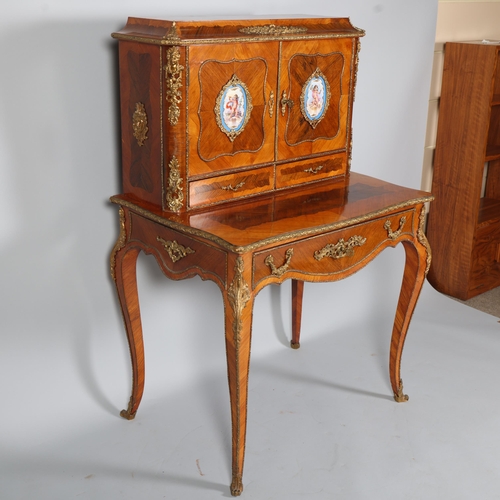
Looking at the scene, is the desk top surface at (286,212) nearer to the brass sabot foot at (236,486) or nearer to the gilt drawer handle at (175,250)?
the gilt drawer handle at (175,250)

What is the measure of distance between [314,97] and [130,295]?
3.35 ft

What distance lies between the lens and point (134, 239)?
2.45 meters

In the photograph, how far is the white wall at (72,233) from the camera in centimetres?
227

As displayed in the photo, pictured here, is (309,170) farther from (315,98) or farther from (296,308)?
(296,308)

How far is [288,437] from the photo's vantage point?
105 inches

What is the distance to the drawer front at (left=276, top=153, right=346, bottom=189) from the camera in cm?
252

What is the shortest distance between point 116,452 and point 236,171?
1.14m

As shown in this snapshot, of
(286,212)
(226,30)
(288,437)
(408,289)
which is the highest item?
(226,30)

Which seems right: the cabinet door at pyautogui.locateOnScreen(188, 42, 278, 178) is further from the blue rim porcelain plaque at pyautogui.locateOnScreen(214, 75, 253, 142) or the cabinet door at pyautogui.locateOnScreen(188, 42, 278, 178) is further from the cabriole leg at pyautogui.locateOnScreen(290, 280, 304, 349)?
the cabriole leg at pyautogui.locateOnScreen(290, 280, 304, 349)

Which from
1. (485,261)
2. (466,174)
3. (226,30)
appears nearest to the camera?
(226,30)

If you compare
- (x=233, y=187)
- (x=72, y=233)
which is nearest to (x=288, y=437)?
(x=233, y=187)

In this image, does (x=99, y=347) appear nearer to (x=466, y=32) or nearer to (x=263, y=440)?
(x=263, y=440)

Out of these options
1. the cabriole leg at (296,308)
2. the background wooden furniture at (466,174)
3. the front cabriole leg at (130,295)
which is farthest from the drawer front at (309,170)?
the background wooden furniture at (466,174)

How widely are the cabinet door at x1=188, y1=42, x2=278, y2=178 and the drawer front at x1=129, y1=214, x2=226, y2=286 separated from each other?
23 cm
